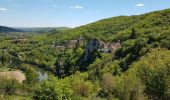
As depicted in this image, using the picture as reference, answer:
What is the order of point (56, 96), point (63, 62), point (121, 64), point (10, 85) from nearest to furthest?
point (56, 96)
point (10, 85)
point (121, 64)
point (63, 62)

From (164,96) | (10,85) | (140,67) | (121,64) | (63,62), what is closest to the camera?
(164,96)

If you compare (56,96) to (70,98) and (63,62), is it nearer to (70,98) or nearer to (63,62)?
(70,98)

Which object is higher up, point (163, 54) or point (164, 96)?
point (163, 54)

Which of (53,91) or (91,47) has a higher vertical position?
(53,91)

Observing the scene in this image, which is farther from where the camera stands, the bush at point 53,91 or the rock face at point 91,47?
the rock face at point 91,47

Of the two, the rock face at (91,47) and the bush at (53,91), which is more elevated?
the bush at (53,91)

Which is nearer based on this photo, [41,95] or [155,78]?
[41,95]

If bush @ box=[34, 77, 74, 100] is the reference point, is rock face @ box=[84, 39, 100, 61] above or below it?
below

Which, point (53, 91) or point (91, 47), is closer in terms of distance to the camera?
point (53, 91)

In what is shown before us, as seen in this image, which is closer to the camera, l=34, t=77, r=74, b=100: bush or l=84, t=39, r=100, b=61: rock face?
l=34, t=77, r=74, b=100: bush

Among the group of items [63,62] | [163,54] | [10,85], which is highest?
[163,54]

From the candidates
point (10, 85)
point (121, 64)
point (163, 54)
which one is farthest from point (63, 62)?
point (163, 54)
